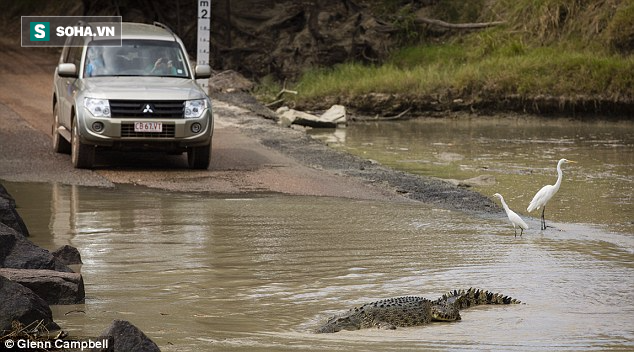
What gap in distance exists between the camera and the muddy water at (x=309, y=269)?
26.8 ft

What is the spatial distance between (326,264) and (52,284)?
2.85 m

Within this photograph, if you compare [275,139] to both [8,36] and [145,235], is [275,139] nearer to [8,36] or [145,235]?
[145,235]

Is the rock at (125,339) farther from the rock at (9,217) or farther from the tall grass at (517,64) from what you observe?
the tall grass at (517,64)

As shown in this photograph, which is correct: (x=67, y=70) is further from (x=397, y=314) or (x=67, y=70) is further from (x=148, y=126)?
(x=397, y=314)

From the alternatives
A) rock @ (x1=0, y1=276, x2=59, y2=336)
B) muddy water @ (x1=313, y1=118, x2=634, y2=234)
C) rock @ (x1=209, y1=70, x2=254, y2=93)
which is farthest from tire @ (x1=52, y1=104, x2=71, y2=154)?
rock @ (x1=0, y1=276, x2=59, y2=336)

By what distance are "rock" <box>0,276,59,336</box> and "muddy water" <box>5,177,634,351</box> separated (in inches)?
14.9

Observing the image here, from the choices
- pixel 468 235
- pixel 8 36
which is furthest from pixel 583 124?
pixel 8 36

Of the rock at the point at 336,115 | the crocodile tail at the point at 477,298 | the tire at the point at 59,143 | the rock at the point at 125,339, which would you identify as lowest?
the rock at the point at 336,115

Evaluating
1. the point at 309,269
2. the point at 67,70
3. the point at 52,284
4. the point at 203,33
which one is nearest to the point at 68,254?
the point at 52,284

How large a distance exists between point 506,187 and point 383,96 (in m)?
11.8

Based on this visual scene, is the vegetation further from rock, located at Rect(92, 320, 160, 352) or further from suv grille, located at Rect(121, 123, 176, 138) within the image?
rock, located at Rect(92, 320, 160, 352)

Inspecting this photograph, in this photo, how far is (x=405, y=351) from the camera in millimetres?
7641

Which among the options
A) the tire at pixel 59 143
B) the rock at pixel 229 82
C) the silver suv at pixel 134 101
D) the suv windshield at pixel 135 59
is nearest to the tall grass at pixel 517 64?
the rock at pixel 229 82

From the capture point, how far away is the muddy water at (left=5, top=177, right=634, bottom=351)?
816cm
